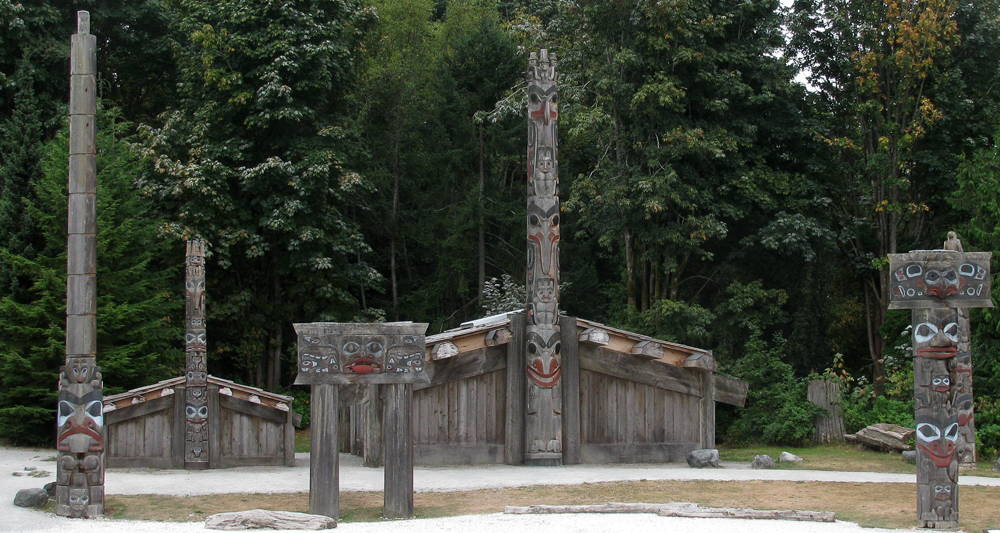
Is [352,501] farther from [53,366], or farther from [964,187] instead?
[964,187]

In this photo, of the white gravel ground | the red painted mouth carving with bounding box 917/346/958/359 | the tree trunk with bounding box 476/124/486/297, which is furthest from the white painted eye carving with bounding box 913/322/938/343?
the tree trunk with bounding box 476/124/486/297

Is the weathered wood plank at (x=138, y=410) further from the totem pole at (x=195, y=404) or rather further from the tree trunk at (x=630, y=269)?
the tree trunk at (x=630, y=269)

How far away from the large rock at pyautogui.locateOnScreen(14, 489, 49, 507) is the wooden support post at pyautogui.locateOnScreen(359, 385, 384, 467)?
17.3 feet

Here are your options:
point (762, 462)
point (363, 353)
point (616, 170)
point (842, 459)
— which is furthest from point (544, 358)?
point (616, 170)

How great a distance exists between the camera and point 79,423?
12.0m

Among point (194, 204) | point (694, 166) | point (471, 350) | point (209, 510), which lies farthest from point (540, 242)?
point (194, 204)

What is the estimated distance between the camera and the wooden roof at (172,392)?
16.6 metres

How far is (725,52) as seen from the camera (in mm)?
25109

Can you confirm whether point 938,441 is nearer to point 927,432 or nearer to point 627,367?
point 927,432

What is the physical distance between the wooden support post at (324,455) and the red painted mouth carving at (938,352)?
6.02 metres

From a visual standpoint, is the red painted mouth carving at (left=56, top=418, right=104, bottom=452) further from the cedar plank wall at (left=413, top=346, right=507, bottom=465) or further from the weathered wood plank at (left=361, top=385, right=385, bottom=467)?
the cedar plank wall at (left=413, top=346, right=507, bottom=465)

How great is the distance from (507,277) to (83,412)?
52.9 feet

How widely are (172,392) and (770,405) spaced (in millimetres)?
10990

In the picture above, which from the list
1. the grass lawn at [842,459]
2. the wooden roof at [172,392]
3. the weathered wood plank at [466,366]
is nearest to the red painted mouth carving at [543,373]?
the weathered wood plank at [466,366]
